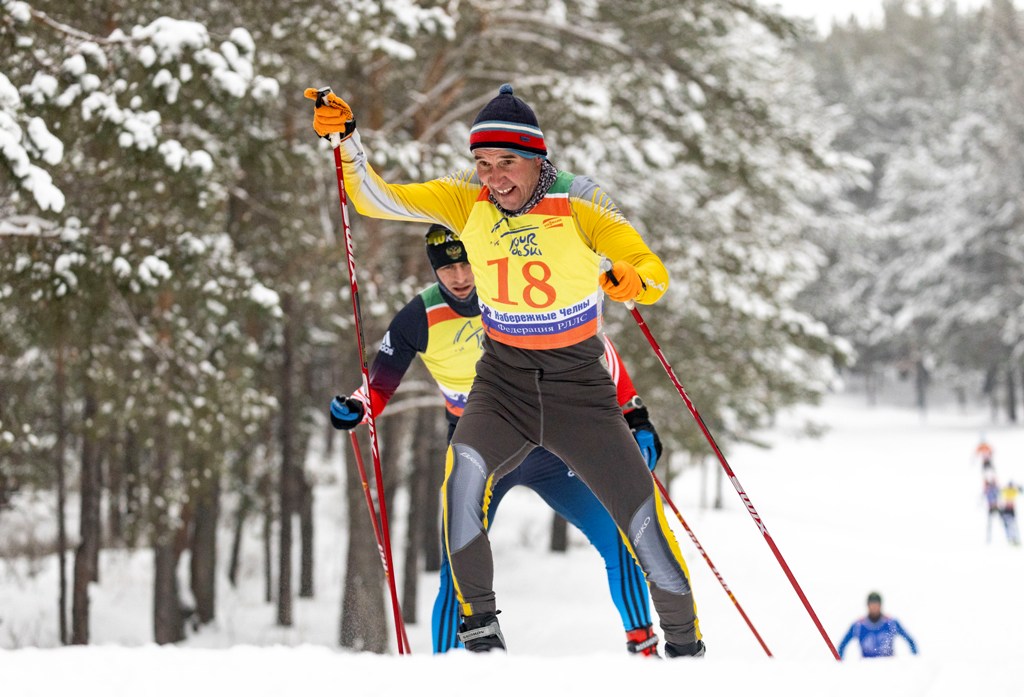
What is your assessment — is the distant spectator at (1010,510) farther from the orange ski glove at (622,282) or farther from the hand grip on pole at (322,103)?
the hand grip on pole at (322,103)

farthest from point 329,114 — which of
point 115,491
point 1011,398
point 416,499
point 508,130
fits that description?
point 1011,398

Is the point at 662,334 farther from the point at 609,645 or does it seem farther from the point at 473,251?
the point at 473,251

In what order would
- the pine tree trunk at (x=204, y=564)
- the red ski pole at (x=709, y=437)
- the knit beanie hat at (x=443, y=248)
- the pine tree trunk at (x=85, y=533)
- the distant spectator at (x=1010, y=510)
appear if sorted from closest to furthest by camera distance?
the red ski pole at (x=709, y=437), the knit beanie hat at (x=443, y=248), the pine tree trunk at (x=85, y=533), the pine tree trunk at (x=204, y=564), the distant spectator at (x=1010, y=510)

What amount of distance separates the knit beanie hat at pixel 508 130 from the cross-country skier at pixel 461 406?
1.01 meters

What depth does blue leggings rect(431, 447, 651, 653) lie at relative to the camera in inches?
188

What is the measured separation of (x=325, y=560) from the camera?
2766 cm

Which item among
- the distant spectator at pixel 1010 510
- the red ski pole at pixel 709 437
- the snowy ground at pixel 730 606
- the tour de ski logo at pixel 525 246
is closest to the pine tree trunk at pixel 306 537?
the snowy ground at pixel 730 606

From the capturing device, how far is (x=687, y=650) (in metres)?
4.22

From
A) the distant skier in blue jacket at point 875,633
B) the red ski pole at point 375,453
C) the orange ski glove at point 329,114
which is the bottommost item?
the distant skier in blue jacket at point 875,633

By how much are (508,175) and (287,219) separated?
9.04m

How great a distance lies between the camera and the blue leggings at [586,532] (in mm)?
4777

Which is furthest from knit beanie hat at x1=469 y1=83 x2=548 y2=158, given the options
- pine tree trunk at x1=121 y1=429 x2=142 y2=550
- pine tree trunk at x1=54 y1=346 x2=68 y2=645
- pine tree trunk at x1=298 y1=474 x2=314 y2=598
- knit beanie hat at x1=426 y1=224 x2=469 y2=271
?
pine tree trunk at x1=298 y1=474 x2=314 y2=598

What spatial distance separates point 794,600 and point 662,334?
7396 mm

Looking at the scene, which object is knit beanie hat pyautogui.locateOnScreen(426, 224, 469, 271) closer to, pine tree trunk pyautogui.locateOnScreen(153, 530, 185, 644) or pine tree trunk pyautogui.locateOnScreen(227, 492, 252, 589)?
pine tree trunk pyautogui.locateOnScreen(153, 530, 185, 644)
